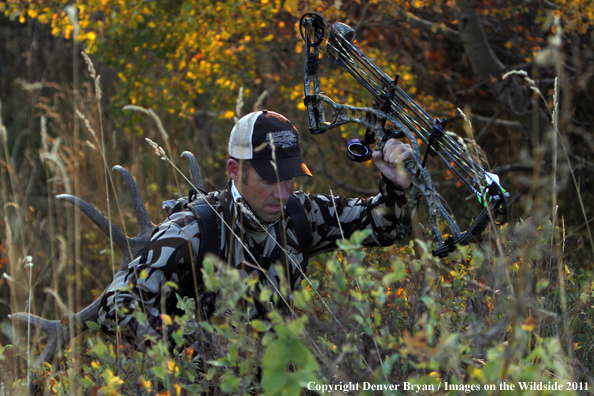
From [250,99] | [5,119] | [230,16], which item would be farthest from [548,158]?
[5,119]

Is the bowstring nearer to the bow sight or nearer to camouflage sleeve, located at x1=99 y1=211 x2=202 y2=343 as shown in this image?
the bow sight

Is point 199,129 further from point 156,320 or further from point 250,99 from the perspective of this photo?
point 156,320

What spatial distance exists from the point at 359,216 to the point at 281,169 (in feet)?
1.67

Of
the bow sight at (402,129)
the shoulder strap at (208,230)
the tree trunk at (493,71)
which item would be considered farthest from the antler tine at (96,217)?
the tree trunk at (493,71)

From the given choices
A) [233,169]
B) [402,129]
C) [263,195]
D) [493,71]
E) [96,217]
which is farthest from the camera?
[493,71]

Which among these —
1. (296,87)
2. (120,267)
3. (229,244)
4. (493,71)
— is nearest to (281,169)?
(229,244)

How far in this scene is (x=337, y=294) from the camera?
1333 millimetres

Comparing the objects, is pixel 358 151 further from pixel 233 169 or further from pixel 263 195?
pixel 233 169

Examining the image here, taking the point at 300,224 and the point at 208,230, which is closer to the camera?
the point at 208,230

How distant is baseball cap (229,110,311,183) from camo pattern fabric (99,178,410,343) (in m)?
0.18

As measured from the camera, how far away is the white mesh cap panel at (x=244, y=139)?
2412 millimetres

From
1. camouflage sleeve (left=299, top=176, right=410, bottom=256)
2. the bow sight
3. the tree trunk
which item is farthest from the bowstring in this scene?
the tree trunk

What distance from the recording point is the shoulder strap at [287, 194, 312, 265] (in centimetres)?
254

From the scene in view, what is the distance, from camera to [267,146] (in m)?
2.42
